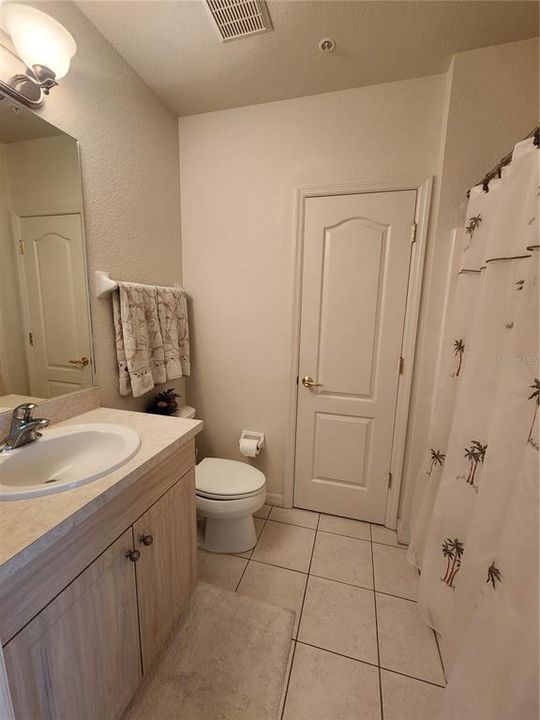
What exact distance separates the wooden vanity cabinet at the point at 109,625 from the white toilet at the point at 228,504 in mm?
324

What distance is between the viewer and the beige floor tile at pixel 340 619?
122 cm

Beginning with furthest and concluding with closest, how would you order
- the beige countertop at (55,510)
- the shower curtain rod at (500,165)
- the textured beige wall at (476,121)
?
the textured beige wall at (476,121) < the shower curtain rod at (500,165) < the beige countertop at (55,510)

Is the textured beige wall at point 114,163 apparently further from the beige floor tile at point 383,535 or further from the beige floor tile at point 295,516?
the beige floor tile at point 383,535

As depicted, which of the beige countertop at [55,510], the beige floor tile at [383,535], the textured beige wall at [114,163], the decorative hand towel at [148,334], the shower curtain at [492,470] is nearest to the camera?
the beige countertop at [55,510]

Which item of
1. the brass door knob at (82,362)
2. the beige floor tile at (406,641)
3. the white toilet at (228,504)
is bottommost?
the beige floor tile at (406,641)

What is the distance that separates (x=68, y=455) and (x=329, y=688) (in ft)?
4.16

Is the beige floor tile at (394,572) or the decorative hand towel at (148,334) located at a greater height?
the decorative hand towel at (148,334)

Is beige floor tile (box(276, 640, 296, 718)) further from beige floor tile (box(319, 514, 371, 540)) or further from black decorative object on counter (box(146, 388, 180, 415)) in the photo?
black decorative object on counter (box(146, 388, 180, 415))

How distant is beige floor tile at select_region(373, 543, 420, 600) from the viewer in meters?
1.48

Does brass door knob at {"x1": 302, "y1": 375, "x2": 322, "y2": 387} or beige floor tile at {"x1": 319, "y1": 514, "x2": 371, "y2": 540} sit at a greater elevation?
brass door knob at {"x1": 302, "y1": 375, "x2": 322, "y2": 387}

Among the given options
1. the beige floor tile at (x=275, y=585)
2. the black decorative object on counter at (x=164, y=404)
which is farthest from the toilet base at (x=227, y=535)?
the black decorative object on counter at (x=164, y=404)

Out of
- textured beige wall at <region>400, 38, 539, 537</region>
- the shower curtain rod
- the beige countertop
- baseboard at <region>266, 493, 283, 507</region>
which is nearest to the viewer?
the beige countertop

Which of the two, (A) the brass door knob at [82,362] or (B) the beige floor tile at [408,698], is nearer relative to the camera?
(B) the beige floor tile at [408,698]

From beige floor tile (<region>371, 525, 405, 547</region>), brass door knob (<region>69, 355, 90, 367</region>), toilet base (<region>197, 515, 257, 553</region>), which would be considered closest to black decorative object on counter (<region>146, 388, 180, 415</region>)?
brass door knob (<region>69, 355, 90, 367</region>)
